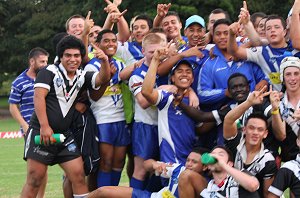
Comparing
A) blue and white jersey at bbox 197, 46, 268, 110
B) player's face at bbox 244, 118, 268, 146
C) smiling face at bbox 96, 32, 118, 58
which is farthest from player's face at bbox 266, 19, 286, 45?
smiling face at bbox 96, 32, 118, 58

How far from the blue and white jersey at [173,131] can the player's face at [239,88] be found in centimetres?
66

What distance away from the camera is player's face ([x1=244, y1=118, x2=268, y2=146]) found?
7000mm

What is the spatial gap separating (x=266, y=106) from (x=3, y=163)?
374 inches

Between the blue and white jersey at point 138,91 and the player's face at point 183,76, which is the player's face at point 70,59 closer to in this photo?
the blue and white jersey at point 138,91

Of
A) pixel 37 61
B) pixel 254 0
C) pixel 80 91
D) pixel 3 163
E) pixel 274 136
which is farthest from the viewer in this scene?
pixel 254 0

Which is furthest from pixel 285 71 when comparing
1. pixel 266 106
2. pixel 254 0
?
pixel 254 0

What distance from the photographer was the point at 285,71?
284 inches

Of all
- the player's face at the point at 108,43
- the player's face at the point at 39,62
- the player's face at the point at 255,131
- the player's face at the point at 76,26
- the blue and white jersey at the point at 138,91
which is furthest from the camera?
the player's face at the point at 39,62

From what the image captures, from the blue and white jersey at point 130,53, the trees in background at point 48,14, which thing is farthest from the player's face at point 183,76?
the trees in background at point 48,14

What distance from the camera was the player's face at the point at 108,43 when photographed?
823cm

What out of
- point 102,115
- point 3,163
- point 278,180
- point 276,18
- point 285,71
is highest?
point 276,18

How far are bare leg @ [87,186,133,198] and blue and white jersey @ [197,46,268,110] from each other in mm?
1438

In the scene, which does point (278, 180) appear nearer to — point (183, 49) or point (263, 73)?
point (263, 73)

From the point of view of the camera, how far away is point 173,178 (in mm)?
7492
